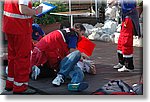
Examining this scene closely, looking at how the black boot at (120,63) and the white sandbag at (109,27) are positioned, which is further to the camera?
the white sandbag at (109,27)

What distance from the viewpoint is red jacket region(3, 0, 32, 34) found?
2787 millimetres

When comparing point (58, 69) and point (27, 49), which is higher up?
point (27, 49)

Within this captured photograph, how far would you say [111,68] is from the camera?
12.7 ft

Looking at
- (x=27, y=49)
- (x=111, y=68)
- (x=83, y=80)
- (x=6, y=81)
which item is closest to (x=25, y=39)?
(x=27, y=49)

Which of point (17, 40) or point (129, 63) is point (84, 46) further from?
point (17, 40)

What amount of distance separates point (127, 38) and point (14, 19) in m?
1.38

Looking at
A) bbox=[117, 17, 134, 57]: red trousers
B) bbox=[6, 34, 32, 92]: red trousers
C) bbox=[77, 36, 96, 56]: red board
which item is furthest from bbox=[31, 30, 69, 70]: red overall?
bbox=[117, 17, 134, 57]: red trousers

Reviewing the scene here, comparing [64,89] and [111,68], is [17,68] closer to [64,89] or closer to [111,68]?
[64,89]

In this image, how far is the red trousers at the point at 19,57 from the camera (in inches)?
112

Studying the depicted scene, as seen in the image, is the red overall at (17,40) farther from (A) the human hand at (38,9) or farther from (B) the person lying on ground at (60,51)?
(B) the person lying on ground at (60,51)

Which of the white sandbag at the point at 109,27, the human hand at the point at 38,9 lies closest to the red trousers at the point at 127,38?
the human hand at the point at 38,9

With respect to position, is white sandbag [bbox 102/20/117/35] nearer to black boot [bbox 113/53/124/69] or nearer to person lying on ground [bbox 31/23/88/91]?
black boot [bbox 113/53/124/69]

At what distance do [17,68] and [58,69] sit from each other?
635 millimetres

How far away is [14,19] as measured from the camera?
279cm
